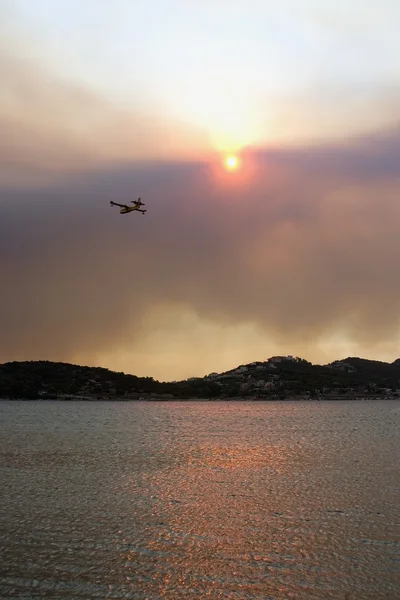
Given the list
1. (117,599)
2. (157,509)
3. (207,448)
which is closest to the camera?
(117,599)

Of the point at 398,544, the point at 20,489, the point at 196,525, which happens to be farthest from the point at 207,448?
the point at 398,544

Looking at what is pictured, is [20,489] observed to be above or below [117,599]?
above

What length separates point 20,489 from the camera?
32875mm

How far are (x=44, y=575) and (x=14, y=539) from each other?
493 centimetres

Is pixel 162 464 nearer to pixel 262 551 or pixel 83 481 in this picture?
pixel 83 481

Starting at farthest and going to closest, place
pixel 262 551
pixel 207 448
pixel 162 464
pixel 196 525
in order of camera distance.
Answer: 1. pixel 207 448
2. pixel 162 464
3. pixel 196 525
4. pixel 262 551

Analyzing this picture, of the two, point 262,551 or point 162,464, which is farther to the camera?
point 162,464

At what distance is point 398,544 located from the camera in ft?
69.6


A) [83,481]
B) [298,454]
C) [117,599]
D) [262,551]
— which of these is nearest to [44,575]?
[117,599]

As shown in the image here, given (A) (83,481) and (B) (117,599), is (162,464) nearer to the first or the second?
(A) (83,481)

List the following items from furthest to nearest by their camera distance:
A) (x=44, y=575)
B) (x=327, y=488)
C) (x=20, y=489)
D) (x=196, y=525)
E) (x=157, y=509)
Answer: (x=327, y=488) → (x=20, y=489) → (x=157, y=509) → (x=196, y=525) → (x=44, y=575)

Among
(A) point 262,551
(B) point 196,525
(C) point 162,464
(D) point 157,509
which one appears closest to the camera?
(A) point 262,551

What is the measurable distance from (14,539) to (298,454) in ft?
134

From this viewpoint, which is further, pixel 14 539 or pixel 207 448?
pixel 207 448
